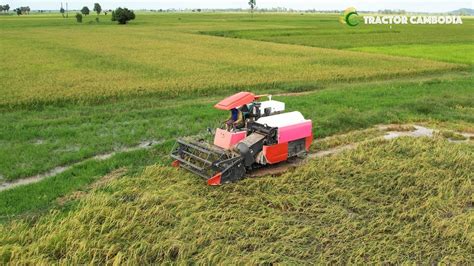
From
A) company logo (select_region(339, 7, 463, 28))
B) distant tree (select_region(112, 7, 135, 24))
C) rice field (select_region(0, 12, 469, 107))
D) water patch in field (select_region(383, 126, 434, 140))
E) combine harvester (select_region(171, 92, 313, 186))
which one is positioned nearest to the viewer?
combine harvester (select_region(171, 92, 313, 186))

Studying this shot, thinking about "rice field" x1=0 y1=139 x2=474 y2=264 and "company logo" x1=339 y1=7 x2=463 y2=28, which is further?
"company logo" x1=339 y1=7 x2=463 y2=28

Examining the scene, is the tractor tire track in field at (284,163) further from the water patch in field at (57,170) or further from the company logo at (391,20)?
the company logo at (391,20)

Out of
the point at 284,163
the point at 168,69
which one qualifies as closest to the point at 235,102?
the point at 284,163

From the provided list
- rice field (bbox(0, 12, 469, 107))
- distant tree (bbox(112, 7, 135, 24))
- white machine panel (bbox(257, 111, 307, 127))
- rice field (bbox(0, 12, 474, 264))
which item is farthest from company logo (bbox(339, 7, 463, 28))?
white machine panel (bbox(257, 111, 307, 127))

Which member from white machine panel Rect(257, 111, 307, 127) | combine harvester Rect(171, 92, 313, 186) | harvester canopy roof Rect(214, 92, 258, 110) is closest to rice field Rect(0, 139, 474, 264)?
combine harvester Rect(171, 92, 313, 186)

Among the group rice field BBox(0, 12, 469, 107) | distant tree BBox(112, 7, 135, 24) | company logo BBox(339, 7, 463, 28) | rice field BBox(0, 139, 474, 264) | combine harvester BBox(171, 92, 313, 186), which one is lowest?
rice field BBox(0, 139, 474, 264)

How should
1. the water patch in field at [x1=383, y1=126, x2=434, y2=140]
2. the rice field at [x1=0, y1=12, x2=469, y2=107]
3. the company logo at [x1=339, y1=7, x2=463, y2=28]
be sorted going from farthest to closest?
the company logo at [x1=339, y1=7, x2=463, y2=28], the rice field at [x1=0, y1=12, x2=469, y2=107], the water patch in field at [x1=383, y1=126, x2=434, y2=140]

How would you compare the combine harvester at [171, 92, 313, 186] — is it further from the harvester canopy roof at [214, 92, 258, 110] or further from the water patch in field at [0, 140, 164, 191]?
the water patch in field at [0, 140, 164, 191]

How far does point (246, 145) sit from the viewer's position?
313 inches

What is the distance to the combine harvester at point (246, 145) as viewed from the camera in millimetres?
7795

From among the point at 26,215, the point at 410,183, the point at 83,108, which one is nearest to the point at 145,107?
the point at 83,108

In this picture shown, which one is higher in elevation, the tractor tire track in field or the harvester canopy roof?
the harvester canopy roof

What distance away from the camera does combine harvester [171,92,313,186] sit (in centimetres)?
779

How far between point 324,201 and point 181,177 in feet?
8.24
